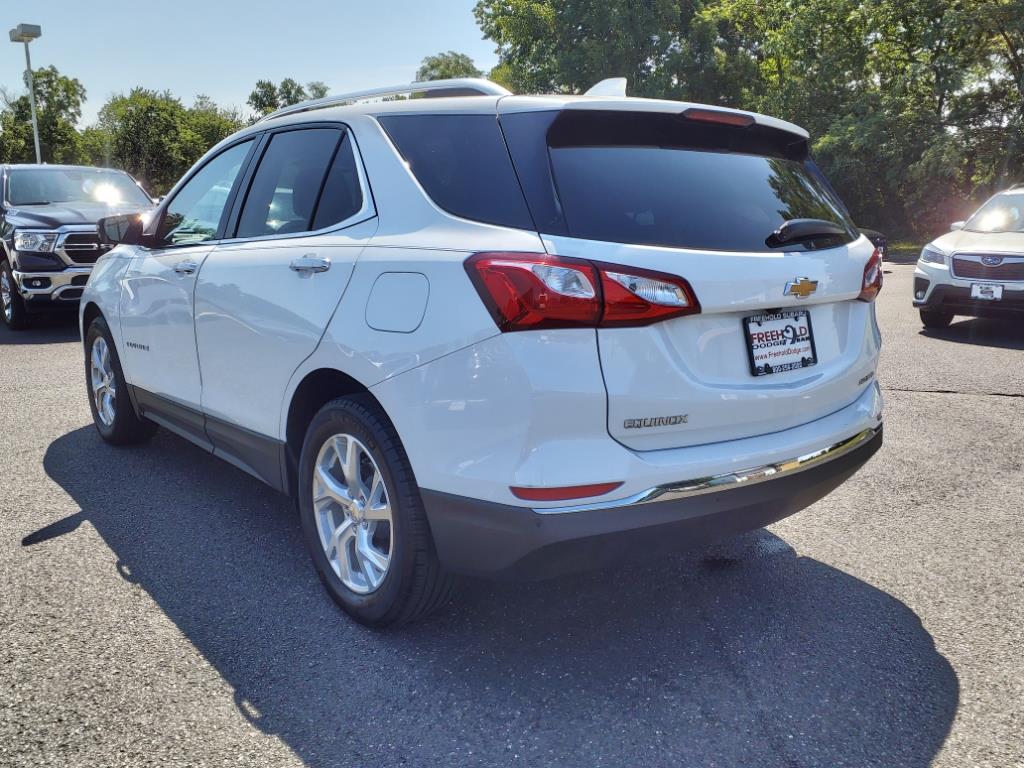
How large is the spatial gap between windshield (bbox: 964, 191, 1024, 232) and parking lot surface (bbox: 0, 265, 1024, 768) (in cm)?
602

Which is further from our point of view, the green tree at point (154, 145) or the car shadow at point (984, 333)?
the green tree at point (154, 145)

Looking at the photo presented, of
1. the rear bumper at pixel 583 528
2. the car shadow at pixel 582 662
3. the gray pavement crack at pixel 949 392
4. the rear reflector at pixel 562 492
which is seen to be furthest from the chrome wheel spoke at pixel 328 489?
the gray pavement crack at pixel 949 392

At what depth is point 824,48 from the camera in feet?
99.1

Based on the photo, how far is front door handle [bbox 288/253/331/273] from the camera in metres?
2.99

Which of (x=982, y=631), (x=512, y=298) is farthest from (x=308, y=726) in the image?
(x=982, y=631)

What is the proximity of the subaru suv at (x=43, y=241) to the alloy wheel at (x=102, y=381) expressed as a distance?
525cm

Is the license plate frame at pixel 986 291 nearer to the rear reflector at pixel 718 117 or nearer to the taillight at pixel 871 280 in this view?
the taillight at pixel 871 280

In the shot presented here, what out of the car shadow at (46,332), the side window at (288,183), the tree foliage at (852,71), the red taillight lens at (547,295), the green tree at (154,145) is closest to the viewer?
the red taillight lens at (547,295)

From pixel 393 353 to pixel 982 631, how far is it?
7.12ft

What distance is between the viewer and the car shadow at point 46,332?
9.73m

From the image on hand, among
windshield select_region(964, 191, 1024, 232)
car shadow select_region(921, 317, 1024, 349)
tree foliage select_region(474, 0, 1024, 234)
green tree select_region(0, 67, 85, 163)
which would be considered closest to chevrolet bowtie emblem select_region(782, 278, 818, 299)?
car shadow select_region(921, 317, 1024, 349)

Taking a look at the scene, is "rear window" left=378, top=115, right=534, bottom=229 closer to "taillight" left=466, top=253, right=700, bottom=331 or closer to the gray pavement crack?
"taillight" left=466, top=253, right=700, bottom=331

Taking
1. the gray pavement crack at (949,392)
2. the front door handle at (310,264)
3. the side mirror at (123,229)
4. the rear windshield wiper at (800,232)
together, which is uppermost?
the side mirror at (123,229)

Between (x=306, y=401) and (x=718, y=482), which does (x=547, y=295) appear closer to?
(x=718, y=482)
